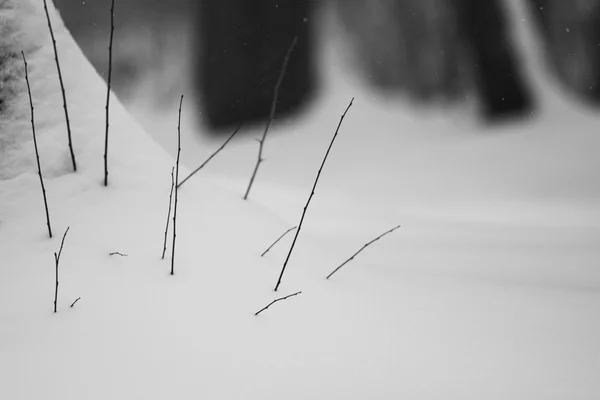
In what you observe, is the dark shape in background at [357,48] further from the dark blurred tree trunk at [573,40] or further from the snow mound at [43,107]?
the snow mound at [43,107]

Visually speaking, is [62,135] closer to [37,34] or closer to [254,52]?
[37,34]

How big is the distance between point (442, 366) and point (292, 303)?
292 millimetres

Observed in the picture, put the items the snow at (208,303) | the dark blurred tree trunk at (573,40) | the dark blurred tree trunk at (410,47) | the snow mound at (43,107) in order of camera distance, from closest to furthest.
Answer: the snow at (208,303) → the snow mound at (43,107) → the dark blurred tree trunk at (573,40) → the dark blurred tree trunk at (410,47)

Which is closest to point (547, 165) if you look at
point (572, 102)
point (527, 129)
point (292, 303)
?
point (527, 129)

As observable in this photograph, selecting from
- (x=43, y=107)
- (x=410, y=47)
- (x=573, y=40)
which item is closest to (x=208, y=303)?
(x=43, y=107)

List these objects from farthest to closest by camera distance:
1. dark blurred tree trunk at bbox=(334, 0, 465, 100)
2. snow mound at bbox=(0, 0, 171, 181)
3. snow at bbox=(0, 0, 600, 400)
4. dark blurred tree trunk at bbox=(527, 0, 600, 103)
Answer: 1. dark blurred tree trunk at bbox=(334, 0, 465, 100)
2. dark blurred tree trunk at bbox=(527, 0, 600, 103)
3. snow mound at bbox=(0, 0, 171, 181)
4. snow at bbox=(0, 0, 600, 400)

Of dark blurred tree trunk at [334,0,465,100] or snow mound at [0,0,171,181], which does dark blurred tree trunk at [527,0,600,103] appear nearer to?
dark blurred tree trunk at [334,0,465,100]

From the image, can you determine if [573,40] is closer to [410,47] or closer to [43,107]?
[410,47]

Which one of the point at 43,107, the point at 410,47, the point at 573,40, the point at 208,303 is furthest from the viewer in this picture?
the point at 410,47

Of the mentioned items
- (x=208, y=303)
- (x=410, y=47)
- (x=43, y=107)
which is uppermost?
(x=410, y=47)

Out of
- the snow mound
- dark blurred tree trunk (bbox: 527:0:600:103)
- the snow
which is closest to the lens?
the snow

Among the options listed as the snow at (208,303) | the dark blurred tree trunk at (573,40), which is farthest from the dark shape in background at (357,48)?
the snow at (208,303)

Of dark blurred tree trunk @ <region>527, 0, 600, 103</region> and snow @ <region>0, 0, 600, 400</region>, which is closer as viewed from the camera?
snow @ <region>0, 0, 600, 400</region>

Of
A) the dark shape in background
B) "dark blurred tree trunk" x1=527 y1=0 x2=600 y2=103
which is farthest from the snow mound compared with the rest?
"dark blurred tree trunk" x1=527 y1=0 x2=600 y2=103
